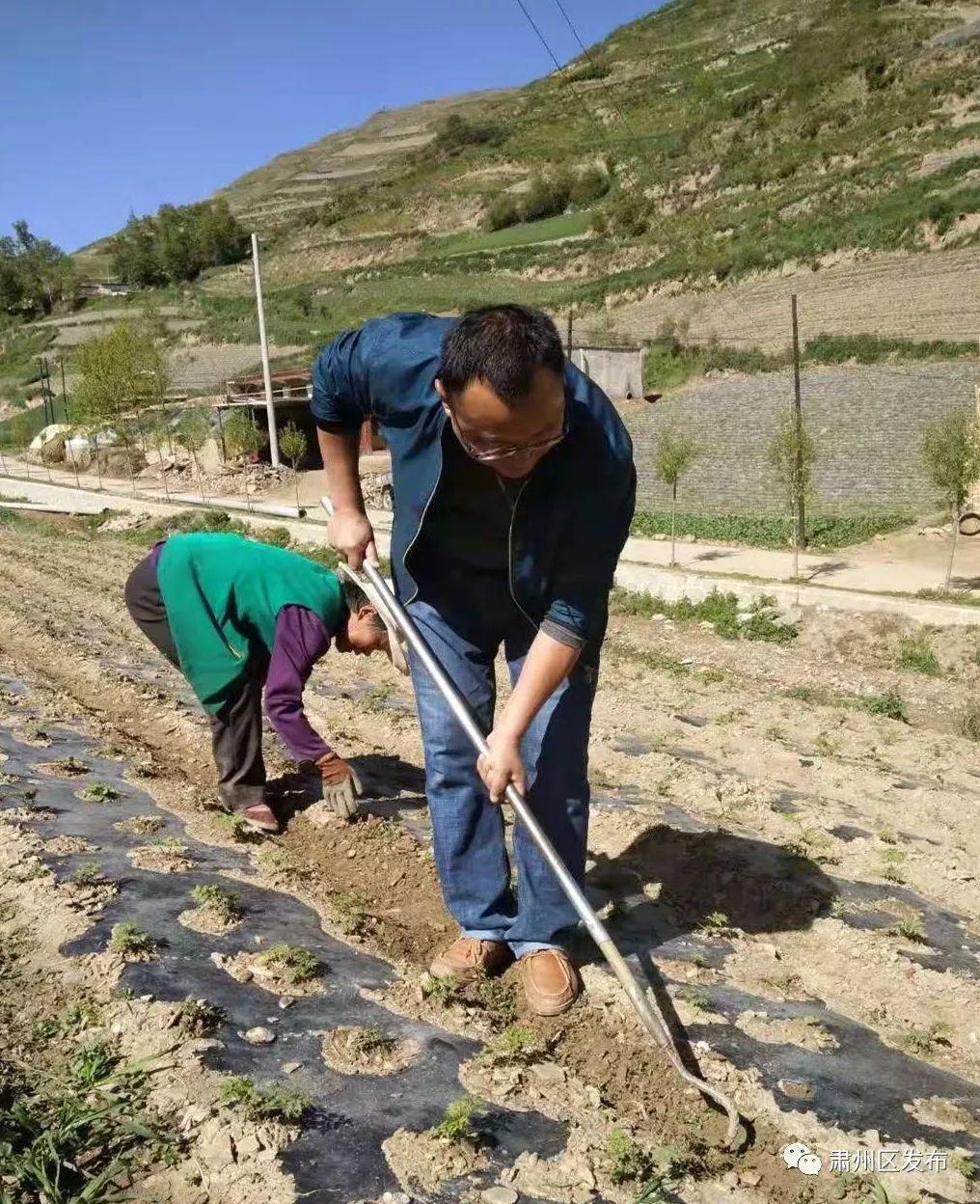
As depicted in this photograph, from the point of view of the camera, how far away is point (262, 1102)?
2109 mm

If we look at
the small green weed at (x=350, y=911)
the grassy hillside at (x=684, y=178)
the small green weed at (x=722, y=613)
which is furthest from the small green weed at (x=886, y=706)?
the grassy hillside at (x=684, y=178)

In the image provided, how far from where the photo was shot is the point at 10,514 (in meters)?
21.6

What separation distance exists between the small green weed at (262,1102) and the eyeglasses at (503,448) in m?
1.39

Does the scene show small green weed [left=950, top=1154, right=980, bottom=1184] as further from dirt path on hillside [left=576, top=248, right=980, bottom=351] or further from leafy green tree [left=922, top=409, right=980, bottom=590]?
dirt path on hillside [left=576, top=248, right=980, bottom=351]

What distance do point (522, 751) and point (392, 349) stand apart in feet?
3.39

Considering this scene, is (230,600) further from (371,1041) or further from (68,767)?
(371,1041)

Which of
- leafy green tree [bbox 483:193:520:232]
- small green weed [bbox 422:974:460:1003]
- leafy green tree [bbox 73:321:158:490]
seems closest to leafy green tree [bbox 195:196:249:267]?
leafy green tree [bbox 483:193:520:232]

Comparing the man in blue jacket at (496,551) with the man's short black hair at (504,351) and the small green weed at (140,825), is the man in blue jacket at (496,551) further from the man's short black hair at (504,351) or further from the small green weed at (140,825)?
the small green weed at (140,825)

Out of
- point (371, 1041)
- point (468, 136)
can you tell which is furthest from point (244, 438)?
point (468, 136)

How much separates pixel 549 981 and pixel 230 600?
191 cm

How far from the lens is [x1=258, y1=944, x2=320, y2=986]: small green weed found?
2.67m

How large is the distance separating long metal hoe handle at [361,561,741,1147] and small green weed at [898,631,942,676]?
8.21 meters

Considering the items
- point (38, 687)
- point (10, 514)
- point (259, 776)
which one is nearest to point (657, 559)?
point (38, 687)

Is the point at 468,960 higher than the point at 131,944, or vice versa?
the point at 131,944
